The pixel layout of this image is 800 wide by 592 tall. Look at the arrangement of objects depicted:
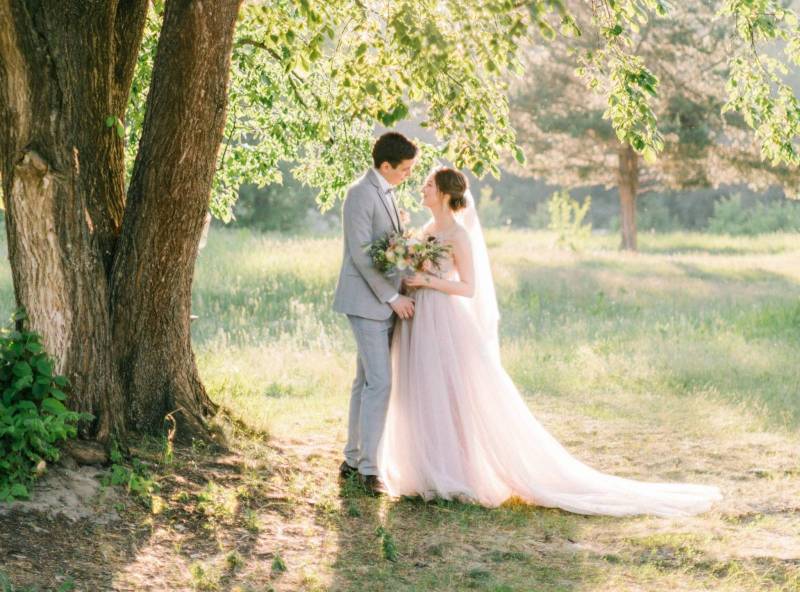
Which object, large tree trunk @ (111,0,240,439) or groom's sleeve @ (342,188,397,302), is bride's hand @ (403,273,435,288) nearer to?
groom's sleeve @ (342,188,397,302)

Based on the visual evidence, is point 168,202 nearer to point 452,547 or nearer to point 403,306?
point 403,306

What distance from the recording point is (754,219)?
42.6m

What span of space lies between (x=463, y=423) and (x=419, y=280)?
41.9 inches

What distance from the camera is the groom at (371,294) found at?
6836mm

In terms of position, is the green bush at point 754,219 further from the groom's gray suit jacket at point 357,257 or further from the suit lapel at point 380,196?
the groom's gray suit jacket at point 357,257

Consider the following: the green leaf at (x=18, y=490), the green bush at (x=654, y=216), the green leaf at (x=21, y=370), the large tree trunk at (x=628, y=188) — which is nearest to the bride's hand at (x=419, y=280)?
the green leaf at (x=21, y=370)

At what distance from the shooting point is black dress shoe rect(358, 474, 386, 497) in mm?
6898

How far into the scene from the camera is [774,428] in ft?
31.5

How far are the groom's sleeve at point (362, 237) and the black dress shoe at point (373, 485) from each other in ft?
4.12

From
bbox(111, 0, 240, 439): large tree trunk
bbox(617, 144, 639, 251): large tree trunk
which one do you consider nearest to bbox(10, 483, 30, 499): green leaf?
bbox(111, 0, 240, 439): large tree trunk

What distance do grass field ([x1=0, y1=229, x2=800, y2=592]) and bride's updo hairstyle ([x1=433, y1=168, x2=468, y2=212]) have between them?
7.08 feet

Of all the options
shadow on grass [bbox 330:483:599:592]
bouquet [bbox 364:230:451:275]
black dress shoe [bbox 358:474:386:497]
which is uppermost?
bouquet [bbox 364:230:451:275]

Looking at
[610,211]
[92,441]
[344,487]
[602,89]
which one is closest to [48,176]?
[92,441]

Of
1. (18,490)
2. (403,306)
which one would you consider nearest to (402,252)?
(403,306)
